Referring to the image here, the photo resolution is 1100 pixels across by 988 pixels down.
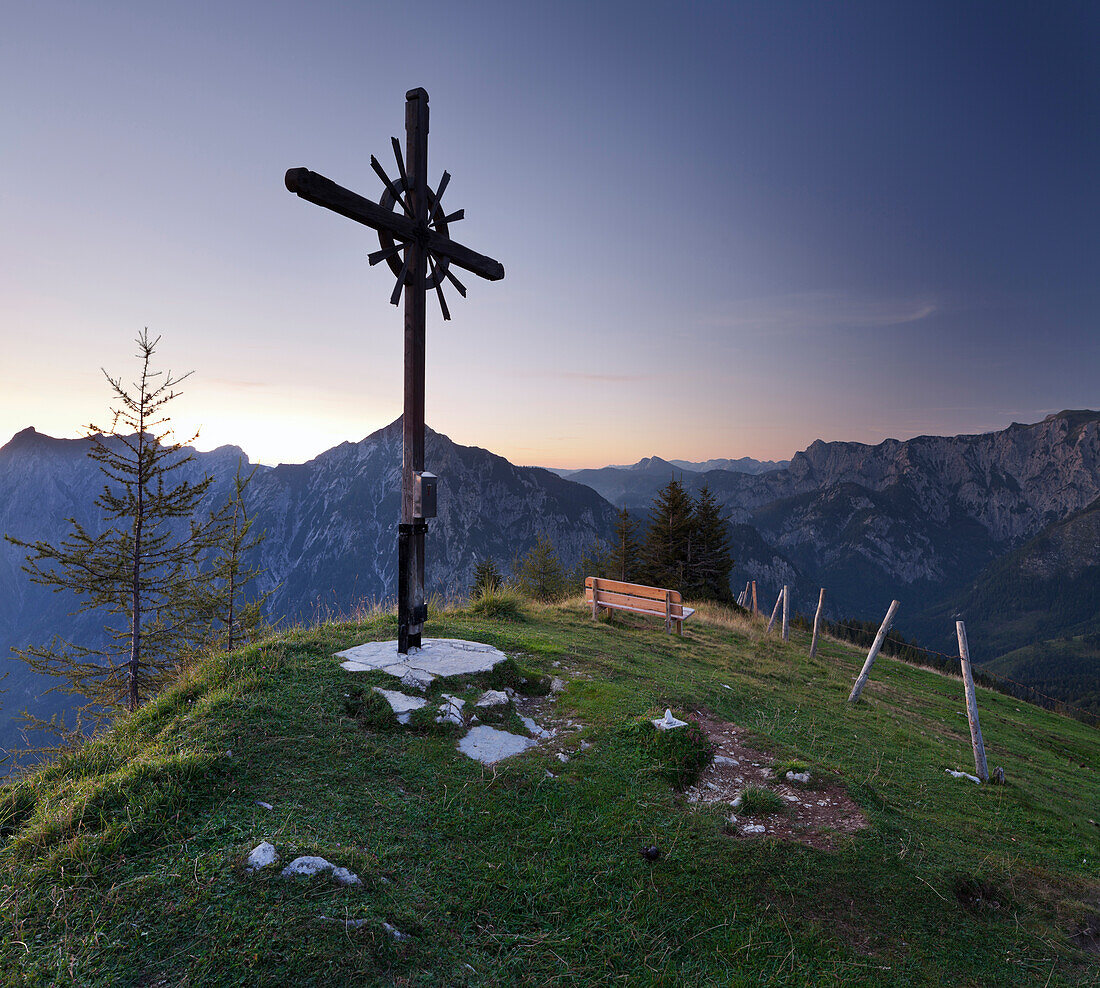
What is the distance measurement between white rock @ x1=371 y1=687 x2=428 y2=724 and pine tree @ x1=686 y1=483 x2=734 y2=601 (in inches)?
1127

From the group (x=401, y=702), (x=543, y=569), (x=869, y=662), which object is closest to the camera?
(x=401, y=702)

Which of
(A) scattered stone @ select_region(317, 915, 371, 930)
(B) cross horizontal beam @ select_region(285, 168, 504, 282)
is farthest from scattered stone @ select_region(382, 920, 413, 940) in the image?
(B) cross horizontal beam @ select_region(285, 168, 504, 282)

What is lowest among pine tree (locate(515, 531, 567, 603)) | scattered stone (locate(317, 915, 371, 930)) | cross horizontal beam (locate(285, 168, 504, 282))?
pine tree (locate(515, 531, 567, 603))

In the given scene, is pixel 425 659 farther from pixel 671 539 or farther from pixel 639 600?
pixel 671 539

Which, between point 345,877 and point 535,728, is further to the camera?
point 535,728

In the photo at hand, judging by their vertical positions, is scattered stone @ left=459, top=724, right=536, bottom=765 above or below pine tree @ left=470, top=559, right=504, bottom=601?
above

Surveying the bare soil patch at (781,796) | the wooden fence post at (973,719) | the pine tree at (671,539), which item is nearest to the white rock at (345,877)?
the bare soil patch at (781,796)

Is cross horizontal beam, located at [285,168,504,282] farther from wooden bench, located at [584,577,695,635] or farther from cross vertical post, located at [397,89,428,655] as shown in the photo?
wooden bench, located at [584,577,695,635]

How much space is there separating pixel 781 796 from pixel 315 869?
4.45 meters

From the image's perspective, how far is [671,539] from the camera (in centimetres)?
3431

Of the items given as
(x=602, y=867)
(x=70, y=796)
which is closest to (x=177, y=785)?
(x=70, y=796)

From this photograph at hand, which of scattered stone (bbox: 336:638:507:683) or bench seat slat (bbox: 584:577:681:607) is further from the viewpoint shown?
bench seat slat (bbox: 584:577:681:607)

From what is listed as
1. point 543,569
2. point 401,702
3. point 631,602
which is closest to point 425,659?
point 401,702

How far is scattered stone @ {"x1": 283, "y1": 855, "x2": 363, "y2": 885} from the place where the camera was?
3084mm
